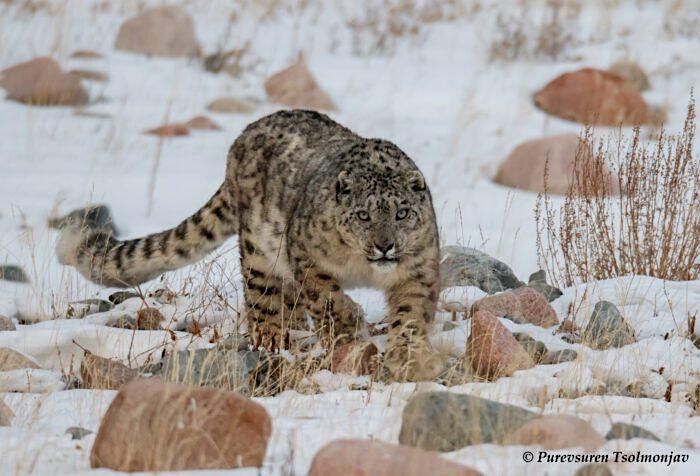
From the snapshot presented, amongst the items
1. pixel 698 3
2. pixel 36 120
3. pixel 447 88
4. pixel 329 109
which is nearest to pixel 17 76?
pixel 36 120

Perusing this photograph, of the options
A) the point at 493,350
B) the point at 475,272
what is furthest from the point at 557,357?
the point at 475,272

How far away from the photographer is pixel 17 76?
14102 mm

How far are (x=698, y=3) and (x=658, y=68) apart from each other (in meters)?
4.15

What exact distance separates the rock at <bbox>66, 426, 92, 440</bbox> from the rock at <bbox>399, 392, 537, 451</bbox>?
1.27 m

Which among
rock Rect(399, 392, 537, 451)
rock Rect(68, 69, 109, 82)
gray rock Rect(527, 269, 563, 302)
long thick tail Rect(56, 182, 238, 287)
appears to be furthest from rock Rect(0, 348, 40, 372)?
rock Rect(68, 69, 109, 82)

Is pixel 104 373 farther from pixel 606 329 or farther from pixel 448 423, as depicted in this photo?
pixel 606 329

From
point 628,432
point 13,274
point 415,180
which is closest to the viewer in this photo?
point 628,432

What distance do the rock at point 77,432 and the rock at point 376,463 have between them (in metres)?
1.25

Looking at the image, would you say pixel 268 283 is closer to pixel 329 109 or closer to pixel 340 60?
A: pixel 329 109

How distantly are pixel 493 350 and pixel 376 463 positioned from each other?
2.39 m

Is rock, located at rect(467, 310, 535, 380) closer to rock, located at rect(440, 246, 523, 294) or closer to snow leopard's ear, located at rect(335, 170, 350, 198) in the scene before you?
snow leopard's ear, located at rect(335, 170, 350, 198)

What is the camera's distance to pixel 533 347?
662 cm

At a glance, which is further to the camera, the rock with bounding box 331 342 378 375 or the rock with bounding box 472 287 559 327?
the rock with bounding box 472 287 559 327

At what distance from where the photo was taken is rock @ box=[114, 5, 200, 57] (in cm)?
1620
